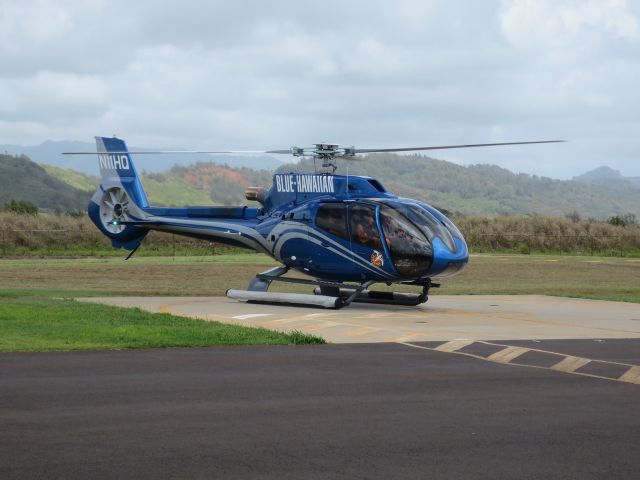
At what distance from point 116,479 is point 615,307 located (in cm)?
2069

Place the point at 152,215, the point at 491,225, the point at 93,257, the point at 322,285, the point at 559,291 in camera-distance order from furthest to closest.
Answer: the point at 491,225, the point at 93,257, the point at 559,291, the point at 152,215, the point at 322,285

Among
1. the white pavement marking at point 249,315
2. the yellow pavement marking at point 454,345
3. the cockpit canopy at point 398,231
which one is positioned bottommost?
the white pavement marking at point 249,315

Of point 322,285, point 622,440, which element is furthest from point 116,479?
point 322,285

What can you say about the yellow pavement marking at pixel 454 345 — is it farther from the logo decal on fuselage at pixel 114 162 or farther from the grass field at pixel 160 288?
the logo decal on fuselage at pixel 114 162

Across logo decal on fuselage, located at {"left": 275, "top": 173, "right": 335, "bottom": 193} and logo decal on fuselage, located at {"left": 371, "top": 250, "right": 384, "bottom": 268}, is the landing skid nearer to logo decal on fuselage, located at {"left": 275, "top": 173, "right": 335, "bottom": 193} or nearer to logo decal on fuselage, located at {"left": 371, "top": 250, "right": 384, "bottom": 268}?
logo decal on fuselage, located at {"left": 371, "top": 250, "right": 384, "bottom": 268}

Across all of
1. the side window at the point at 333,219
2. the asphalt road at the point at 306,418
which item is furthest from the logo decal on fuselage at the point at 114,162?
the asphalt road at the point at 306,418

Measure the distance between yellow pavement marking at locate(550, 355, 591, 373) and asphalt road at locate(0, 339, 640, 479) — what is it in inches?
14.8

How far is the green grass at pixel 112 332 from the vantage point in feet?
52.6

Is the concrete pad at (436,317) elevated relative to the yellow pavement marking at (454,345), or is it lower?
lower

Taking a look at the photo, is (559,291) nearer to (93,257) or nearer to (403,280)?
(403,280)

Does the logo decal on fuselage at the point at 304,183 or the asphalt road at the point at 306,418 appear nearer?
the asphalt road at the point at 306,418

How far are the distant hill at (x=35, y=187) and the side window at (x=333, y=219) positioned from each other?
97.7 m

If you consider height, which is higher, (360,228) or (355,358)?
(360,228)

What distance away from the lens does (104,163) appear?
29.5 metres
